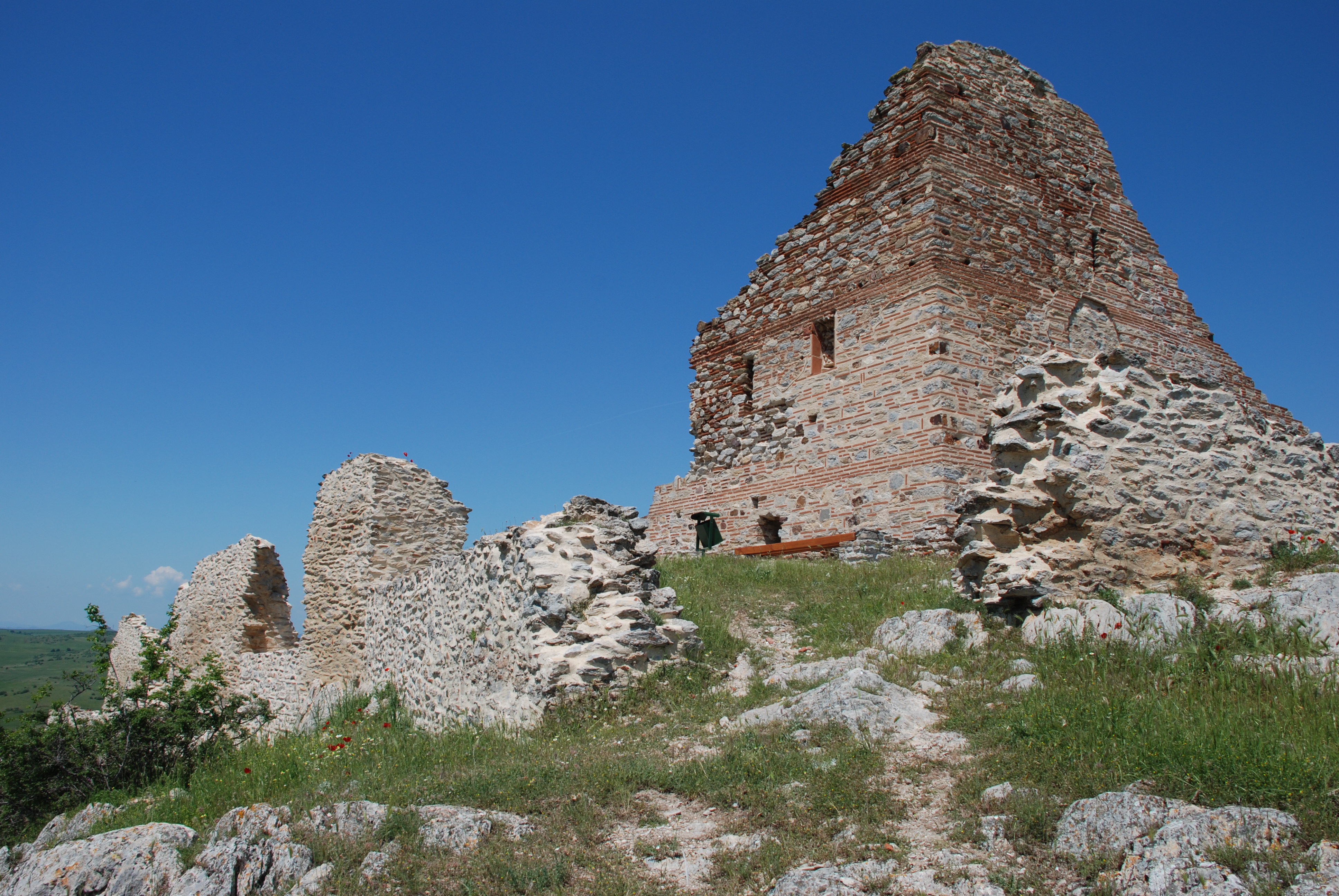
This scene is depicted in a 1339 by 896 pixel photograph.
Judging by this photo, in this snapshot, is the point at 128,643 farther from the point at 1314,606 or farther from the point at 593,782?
the point at 1314,606

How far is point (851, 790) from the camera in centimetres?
480

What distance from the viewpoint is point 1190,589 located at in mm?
6902

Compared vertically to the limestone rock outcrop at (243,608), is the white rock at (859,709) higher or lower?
lower

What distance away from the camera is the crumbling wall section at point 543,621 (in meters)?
7.63

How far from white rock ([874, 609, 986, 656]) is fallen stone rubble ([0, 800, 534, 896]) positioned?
3.87m

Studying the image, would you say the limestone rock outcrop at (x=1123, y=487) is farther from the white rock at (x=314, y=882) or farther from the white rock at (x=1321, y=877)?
the white rock at (x=314, y=882)

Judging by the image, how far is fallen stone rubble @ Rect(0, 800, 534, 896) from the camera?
466 cm

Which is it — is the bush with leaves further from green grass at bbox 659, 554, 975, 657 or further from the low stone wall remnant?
green grass at bbox 659, 554, 975, 657

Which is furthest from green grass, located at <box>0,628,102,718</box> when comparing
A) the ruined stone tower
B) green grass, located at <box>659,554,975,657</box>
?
the ruined stone tower

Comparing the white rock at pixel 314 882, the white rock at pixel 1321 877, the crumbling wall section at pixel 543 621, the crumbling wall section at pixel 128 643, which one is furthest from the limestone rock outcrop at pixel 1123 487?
the crumbling wall section at pixel 128 643

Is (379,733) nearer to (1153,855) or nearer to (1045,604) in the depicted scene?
(1045,604)

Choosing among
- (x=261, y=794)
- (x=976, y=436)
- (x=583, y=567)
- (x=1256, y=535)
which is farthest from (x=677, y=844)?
(x=976, y=436)

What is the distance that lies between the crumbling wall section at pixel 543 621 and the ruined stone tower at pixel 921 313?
17.6ft

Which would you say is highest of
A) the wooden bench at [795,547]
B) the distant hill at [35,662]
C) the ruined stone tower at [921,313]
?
the ruined stone tower at [921,313]
